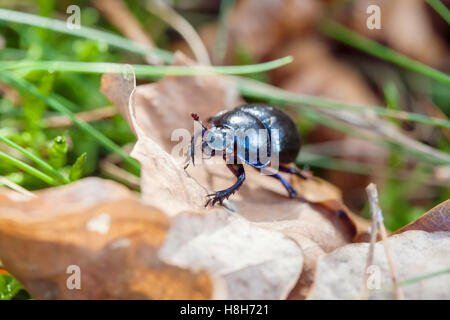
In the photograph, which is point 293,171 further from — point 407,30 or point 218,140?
point 407,30

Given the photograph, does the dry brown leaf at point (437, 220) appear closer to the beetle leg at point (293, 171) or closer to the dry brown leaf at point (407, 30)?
the beetle leg at point (293, 171)

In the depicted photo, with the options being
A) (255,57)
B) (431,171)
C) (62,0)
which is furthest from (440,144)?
(62,0)

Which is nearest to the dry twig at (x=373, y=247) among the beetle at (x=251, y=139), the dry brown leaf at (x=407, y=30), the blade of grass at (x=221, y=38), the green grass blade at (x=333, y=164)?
the beetle at (x=251, y=139)

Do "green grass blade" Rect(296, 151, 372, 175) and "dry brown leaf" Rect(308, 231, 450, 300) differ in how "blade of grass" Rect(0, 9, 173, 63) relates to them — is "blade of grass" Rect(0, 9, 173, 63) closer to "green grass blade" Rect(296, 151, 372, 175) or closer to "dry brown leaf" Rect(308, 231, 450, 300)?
"green grass blade" Rect(296, 151, 372, 175)

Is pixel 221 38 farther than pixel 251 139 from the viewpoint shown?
Yes

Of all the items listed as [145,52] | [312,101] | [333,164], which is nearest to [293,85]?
[333,164]

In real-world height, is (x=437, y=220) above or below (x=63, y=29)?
below
